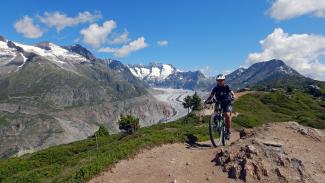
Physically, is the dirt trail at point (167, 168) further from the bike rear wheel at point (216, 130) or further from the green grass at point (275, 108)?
the green grass at point (275, 108)

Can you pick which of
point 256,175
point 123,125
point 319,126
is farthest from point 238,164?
point 123,125

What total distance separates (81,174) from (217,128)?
8768 mm

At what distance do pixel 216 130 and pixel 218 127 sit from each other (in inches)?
10.6

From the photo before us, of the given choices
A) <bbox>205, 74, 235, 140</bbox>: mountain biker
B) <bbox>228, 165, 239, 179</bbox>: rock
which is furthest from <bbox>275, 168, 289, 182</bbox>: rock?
<bbox>205, 74, 235, 140</bbox>: mountain biker

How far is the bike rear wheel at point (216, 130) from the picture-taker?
25078 mm

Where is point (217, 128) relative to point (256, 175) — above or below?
above

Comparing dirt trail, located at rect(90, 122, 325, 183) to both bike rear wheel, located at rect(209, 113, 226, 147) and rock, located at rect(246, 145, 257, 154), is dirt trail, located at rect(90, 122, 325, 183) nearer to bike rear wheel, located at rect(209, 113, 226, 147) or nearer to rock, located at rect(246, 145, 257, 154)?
rock, located at rect(246, 145, 257, 154)

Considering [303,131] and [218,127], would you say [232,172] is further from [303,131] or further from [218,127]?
[303,131]

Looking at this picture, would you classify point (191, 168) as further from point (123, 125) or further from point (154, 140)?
point (123, 125)

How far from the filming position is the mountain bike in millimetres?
24984

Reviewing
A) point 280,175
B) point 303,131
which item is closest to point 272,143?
point 280,175

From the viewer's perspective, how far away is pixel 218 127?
25.1 m

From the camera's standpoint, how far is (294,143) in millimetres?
23328

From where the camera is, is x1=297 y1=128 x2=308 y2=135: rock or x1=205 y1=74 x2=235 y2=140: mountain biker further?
x1=297 y1=128 x2=308 y2=135: rock
